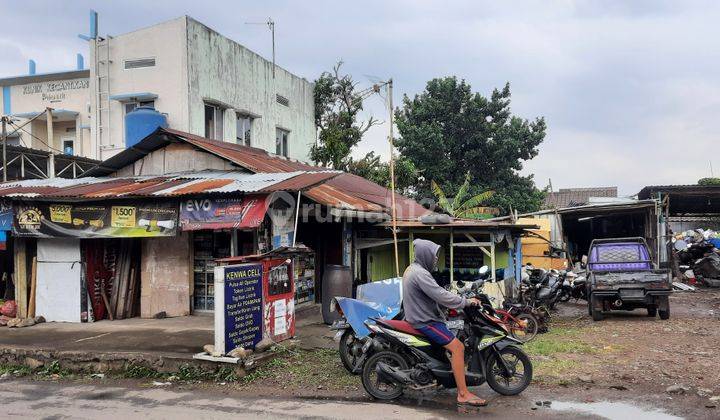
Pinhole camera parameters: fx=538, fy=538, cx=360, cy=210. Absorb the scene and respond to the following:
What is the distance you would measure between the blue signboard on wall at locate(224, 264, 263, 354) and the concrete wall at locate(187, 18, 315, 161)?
36.7 ft

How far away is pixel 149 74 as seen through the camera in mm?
18094

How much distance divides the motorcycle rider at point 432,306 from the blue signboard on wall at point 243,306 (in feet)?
9.12

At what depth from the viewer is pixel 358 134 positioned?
23.1 metres

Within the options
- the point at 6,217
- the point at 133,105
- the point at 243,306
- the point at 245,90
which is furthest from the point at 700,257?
the point at 6,217

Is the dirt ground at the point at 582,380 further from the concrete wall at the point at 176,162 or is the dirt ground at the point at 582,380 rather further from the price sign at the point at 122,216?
the concrete wall at the point at 176,162

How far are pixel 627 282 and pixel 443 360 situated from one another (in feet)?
23.2

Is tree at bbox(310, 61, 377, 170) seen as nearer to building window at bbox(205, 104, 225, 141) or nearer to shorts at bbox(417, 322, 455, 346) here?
building window at bbox(205, 104, 225, 141)

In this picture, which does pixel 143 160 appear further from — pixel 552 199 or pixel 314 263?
pixel 552 199

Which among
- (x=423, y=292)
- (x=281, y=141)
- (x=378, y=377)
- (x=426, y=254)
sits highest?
(x=281, y=141)

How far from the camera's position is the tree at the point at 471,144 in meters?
26.9

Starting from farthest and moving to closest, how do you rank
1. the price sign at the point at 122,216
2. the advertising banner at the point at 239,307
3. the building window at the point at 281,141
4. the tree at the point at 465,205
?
the building window at the point at 281,141 → the tree at the point at 465,205 → the price sign at the point at 122,216 → the advertising banner at the point at 239,307

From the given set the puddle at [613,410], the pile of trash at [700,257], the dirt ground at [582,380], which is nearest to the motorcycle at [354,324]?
the dirt ground at [582,380]

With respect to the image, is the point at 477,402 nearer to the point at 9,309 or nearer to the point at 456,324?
the point at 456,324

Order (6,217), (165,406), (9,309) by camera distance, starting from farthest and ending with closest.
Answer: (9,309), (6,217), (165,406)
